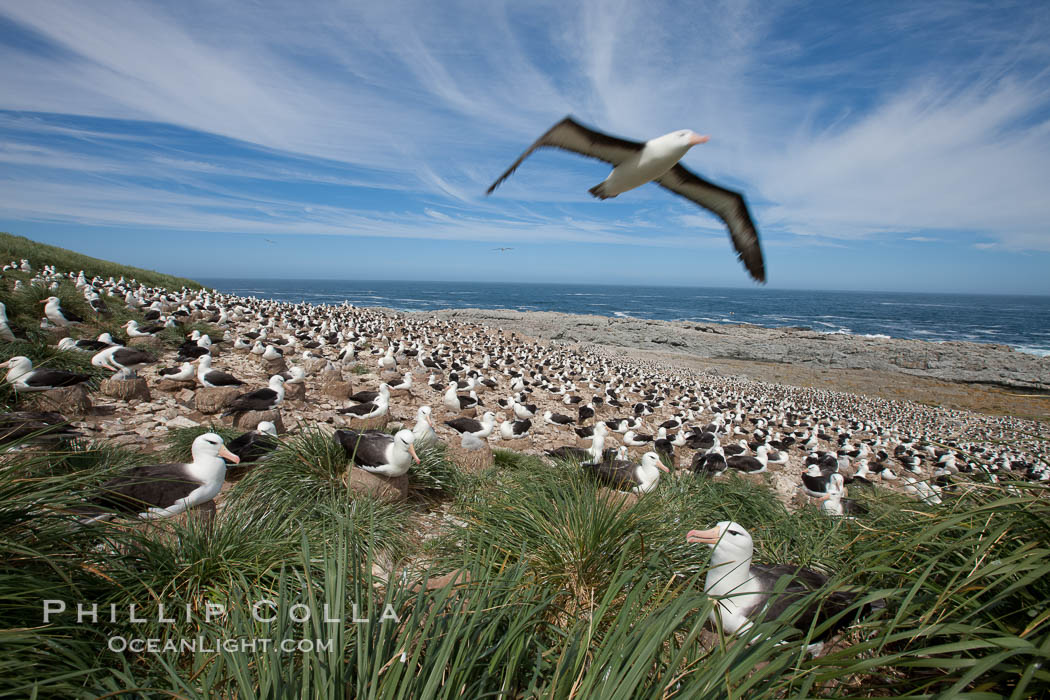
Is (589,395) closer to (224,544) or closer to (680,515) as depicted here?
(680,515)

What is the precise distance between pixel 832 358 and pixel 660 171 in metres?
39.8

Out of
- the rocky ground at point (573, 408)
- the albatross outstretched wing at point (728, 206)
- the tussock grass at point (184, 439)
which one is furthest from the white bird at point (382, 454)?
the albatross outstretched wing at point (728, 206)

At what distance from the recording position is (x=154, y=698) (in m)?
1.75

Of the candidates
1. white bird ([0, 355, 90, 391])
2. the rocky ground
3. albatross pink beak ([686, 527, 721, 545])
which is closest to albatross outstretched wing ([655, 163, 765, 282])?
the rocky ground

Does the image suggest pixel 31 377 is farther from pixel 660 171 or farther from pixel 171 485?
pixel 660 171

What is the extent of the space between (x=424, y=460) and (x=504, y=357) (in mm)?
15817

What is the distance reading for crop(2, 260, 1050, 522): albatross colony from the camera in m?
7.76

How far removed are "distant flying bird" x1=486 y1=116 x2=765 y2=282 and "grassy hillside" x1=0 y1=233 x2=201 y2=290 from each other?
78.9 ft

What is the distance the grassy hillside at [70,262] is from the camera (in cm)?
2002

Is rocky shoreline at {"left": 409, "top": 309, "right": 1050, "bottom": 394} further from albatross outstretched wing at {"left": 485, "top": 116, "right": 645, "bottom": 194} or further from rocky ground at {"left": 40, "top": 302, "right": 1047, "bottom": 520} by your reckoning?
albatross outstretched wing at {"left": 485, "top": 116, "right": 645, "bottom": 194}

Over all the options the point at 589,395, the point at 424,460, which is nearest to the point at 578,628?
the point at 424,460

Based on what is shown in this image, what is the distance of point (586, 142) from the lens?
5.19 metres

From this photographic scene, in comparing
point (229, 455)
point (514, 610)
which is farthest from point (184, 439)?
point (514, 610)

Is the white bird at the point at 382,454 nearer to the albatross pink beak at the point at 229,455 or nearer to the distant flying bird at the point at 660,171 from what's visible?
the albatross pink beak at the point at 229,455
